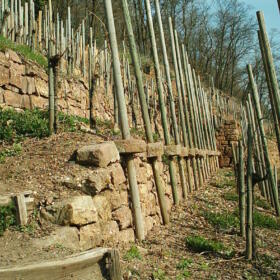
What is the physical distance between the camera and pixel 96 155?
4180mm

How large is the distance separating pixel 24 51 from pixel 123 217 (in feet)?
15.9

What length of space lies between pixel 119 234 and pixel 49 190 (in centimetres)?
100

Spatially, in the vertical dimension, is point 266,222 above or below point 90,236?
below

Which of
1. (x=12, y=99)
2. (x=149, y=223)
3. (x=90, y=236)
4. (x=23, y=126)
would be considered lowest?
(x=149, y=223)

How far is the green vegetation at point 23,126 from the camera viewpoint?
17.6 ft

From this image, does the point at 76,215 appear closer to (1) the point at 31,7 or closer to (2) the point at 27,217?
(2) the point at 27,217

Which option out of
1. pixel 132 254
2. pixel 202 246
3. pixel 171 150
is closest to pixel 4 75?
pixel 171 150

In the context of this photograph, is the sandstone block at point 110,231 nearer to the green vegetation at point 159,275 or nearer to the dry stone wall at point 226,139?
the green vegetation at point 159,275

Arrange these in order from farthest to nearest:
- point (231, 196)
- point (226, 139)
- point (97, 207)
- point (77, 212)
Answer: point (226, 139) < point (231, 196) < point (97, 207) < point (77, 212)

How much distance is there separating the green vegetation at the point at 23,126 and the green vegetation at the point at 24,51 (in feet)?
4.99

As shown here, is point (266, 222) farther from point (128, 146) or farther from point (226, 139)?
point (226, 139)

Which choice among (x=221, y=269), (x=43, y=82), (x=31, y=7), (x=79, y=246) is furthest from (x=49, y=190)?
(x=31, y=7)

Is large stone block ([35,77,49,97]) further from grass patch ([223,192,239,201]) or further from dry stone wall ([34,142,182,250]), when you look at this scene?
grass patch ([223,192,239,201])

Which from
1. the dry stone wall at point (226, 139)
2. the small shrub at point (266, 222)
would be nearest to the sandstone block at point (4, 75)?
the small shrub at point (266, 222)
